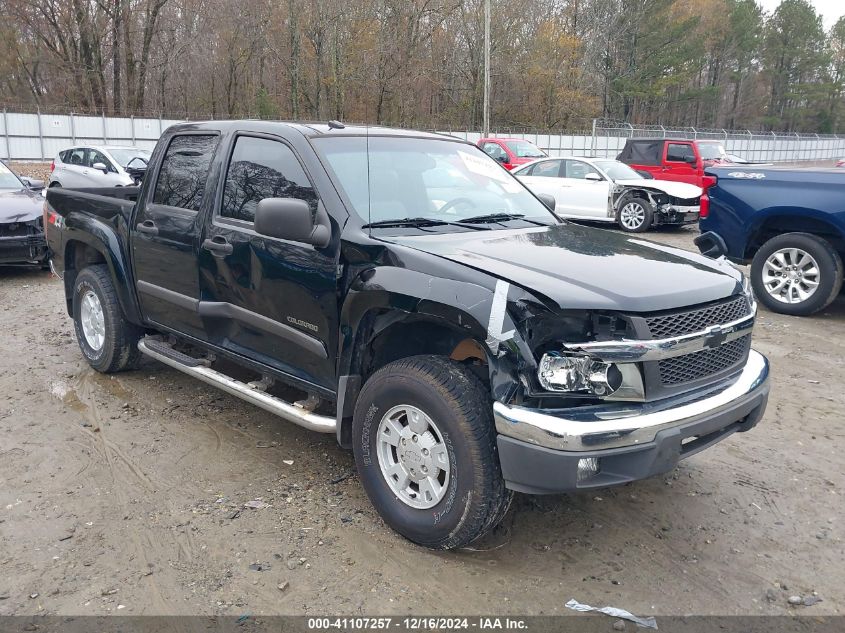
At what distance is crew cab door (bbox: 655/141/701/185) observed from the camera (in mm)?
16734

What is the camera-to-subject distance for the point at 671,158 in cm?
1717

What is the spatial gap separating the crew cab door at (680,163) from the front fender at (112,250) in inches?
570

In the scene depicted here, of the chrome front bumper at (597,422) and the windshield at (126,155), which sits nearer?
the chrome front bumper at (597,422)

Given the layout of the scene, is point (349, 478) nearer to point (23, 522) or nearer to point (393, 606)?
point (393, 606)

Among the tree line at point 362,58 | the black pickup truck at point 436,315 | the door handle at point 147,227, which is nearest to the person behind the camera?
the black pickup truck at point 436,315

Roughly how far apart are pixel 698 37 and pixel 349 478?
60970mm

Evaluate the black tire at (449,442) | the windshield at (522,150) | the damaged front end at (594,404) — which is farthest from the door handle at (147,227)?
the windshield at (522,150)

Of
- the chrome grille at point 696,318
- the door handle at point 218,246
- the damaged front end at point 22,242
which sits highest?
the door handle at point 218,246

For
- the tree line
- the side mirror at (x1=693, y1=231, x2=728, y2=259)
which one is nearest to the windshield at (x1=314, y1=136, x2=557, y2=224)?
the side mirror at (x1=693, y1=231, x2=728, y2=259)

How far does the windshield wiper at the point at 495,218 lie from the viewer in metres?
4.03

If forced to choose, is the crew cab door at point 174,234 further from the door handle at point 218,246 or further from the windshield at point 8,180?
the windshield at point 8,180

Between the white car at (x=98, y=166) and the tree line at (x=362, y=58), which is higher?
the tree line at (x=362, y=58)

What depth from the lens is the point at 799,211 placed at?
7.59 m

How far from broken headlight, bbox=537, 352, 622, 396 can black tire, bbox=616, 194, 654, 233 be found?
12194mm
